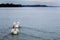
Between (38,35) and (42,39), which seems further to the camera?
(38,35)

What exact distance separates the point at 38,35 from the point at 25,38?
147cm

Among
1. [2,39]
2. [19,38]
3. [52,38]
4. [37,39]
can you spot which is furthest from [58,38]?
[2,39]

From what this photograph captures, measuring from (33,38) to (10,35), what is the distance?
1749 mm

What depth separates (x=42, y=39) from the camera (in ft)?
42.2

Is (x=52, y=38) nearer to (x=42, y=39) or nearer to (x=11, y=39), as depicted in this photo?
(x=42, y=39)

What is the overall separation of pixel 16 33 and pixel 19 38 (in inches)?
57.5

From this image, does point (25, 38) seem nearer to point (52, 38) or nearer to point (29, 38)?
point (29, 38)

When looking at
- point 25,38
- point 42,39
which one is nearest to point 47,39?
point 42,39

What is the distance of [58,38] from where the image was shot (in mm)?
13133

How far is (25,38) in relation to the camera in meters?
13.0

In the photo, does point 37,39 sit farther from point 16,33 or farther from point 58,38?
point 16,33

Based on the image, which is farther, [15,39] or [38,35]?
[38,35]

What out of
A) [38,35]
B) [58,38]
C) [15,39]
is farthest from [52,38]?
[15,39]

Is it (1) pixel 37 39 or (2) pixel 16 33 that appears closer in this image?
(1) pixel 37 39
